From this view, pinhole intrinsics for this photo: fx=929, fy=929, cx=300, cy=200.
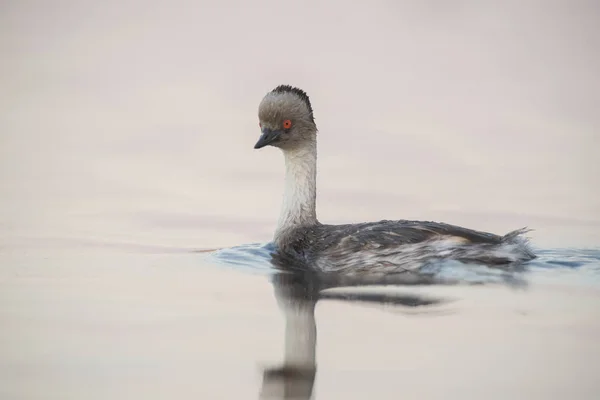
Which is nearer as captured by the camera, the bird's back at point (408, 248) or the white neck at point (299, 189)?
the bird's back at point (408, 248)

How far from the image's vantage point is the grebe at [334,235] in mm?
7781

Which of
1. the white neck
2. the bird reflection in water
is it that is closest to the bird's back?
the bird reflection in water

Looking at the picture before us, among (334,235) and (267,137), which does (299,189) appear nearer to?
(267,137)

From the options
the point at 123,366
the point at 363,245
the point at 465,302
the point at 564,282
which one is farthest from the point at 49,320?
the point at 564,282

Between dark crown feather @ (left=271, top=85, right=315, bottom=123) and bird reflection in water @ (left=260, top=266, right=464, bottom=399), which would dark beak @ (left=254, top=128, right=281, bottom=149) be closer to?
dark crown feather @ (left=271, top=85, right=315, bottom=123)

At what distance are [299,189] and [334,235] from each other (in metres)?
0.87

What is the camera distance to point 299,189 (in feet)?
29.6

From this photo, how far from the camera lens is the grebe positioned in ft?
25.5

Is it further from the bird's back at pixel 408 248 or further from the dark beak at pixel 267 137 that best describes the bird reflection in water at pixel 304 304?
the dark beak at pixel 267 137

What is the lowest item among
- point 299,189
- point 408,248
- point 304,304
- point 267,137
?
point 304,304

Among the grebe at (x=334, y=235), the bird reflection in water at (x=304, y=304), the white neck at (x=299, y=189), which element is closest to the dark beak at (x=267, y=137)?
the grebe at (x=334, y=235)

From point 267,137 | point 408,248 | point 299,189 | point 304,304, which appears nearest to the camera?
point 304,304

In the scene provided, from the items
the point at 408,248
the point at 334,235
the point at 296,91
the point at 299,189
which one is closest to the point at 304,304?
the point at 408,248

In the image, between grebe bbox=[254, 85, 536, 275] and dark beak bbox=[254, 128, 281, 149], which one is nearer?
grebe bbox=[254, 85, 536, 275]
